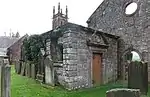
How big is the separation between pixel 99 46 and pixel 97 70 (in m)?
1.58

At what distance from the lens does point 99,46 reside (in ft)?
45.1

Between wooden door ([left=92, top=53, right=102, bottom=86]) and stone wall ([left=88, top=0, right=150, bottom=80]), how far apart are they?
142 inches

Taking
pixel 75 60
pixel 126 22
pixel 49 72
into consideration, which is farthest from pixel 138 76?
pixel 126 22

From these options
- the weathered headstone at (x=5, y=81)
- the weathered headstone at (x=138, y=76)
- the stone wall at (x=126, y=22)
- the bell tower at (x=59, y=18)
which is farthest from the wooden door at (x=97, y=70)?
the bell tower at (x=59, y=18)

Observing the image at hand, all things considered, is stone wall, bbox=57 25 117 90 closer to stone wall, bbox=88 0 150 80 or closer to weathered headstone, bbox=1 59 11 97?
stone wall, bbox=88 0 150 80

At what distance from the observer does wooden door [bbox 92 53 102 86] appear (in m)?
13.4

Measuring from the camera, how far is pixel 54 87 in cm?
1205

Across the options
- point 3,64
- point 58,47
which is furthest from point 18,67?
point 3,64

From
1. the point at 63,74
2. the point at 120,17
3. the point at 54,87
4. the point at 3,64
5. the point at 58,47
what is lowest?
the point at 54,87

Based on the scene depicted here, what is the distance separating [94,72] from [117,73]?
3623mm

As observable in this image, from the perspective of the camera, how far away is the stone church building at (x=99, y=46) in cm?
1195

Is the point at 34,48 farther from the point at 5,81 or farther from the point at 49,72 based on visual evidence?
the point at 5,81

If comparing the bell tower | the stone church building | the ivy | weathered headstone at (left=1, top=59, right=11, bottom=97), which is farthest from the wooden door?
the bell tower

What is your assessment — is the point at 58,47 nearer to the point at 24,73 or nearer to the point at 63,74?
the point at 63,74
